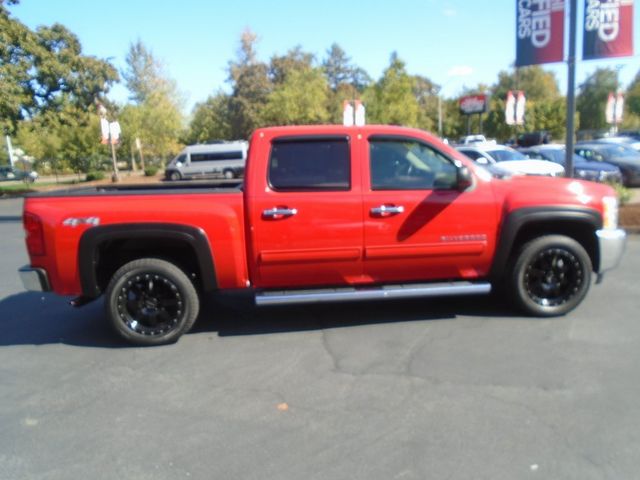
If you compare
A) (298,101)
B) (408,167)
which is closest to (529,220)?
(408,167)

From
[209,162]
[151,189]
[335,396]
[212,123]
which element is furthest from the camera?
[212,123]

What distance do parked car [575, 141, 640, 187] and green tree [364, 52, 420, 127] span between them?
2043 centimetres

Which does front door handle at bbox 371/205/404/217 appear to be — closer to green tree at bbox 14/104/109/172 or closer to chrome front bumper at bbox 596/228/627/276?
chrome front bumper at bbox 596/228/627/276

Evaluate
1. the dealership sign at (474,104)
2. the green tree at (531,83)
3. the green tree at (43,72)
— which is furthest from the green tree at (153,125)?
the green tree at (531,83)

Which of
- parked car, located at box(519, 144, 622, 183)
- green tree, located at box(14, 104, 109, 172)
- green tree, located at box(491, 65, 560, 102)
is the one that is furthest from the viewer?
green tree, located at box(491, 65, 560, 102)

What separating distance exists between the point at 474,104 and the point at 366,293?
43.5 metres

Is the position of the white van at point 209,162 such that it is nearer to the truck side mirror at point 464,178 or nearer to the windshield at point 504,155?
the windshield at point 504,155

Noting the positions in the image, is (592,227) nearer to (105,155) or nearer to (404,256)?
(404,256)

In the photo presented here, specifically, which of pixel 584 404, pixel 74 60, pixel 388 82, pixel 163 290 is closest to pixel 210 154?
pixel 74 60

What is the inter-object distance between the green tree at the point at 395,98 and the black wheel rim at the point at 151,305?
115ft

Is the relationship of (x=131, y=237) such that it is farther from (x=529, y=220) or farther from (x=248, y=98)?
(x=248, y=98)

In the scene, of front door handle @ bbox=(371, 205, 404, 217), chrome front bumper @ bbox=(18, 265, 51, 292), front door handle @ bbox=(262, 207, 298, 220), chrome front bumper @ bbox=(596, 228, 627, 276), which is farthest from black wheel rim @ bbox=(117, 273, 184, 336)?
chrome front bumper @ bbox=(596, 228, 627, 276)

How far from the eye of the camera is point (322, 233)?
4.74 metres

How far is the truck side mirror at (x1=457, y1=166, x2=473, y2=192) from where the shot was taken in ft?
15.4
